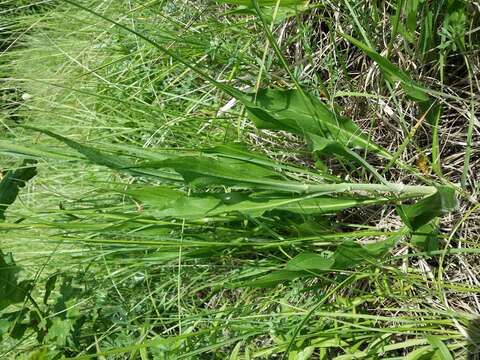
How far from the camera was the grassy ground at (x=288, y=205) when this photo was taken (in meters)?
1.05

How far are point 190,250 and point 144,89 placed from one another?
1.99ft

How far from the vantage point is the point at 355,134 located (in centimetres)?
118

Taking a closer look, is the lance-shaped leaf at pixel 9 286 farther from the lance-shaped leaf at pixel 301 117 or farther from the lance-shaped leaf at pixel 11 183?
the lance-shaped leaf at pixel 301 117

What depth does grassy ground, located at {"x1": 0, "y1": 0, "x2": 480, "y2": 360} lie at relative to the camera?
1.05 metres

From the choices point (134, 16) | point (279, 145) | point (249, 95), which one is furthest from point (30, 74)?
point (249, 95)

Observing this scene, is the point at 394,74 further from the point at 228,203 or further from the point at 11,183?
the point at 11,183

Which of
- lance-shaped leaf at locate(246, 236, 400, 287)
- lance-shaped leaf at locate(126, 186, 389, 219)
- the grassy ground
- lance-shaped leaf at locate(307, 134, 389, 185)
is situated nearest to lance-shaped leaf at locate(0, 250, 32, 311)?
the grassy ground

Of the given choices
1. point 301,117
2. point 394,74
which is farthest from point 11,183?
point 394,74

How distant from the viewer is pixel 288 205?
3.56 feet

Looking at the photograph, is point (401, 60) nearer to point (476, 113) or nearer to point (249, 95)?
point (476, 113)

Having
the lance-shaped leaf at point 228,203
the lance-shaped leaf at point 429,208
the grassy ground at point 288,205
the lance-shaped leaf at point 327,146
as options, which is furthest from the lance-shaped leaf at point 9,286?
the lance-shaped leaf at point 429,208

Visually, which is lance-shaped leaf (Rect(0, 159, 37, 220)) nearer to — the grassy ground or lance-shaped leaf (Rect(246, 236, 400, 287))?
the grassy ground

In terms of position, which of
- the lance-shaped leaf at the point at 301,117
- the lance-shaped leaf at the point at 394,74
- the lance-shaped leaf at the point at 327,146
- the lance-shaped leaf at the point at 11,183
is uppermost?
the lance-shaped leaf at the point at 394,74

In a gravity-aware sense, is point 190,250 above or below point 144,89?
below
